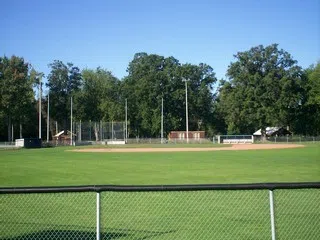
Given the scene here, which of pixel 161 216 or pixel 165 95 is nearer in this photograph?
pixel 161 216

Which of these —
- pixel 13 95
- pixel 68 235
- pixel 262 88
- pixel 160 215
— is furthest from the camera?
pixel 262 88

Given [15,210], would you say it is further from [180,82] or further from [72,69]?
[72,69]

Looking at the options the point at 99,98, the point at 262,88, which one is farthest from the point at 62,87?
the point at 262,88

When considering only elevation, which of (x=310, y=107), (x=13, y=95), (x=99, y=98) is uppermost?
(x=99, y=98)

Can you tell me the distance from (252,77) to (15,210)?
80565 mm

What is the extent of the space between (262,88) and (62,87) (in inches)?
2121

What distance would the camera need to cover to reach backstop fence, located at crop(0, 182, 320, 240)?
22.5 ft

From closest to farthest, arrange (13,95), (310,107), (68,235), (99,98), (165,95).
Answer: (68,235) < (13,95) < (310,107) < (165,95) < (99,98)

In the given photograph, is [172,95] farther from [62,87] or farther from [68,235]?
[68,235]

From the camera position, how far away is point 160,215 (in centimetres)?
932

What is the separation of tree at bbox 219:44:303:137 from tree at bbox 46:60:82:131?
42260 mm

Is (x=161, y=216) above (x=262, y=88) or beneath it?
beneath

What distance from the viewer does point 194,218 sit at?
349 inches

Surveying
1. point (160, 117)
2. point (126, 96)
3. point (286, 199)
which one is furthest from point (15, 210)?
point (126, 96)
